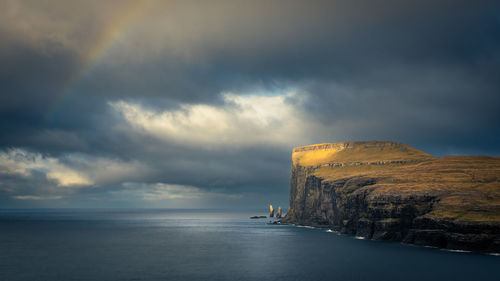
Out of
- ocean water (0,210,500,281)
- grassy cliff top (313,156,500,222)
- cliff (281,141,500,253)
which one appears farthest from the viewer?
grassy cliff top (313,156,500,222)

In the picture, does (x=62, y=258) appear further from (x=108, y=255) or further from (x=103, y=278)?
(x=103, y=278)

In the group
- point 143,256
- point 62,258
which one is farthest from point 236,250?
point 62,258

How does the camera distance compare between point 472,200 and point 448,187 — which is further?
point 448,187

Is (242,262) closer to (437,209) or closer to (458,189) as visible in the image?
(437,209)

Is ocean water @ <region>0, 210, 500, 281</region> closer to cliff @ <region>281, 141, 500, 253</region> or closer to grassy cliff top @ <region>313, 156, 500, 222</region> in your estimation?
cliff @ <region>281, 141, 500, 253</region>

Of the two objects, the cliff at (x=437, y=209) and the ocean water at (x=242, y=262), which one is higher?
the cliff at (x=437, y=209)

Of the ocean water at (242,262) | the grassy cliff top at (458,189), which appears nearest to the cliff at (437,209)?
the grassy cliff top at (458,189)

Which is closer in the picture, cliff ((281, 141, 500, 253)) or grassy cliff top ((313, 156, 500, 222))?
cliff ((281, 141, 500, 253))

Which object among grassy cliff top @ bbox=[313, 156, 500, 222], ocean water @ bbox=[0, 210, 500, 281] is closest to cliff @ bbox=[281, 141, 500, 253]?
grassy cliff top @ bbox=[313, 156, 500, 222]

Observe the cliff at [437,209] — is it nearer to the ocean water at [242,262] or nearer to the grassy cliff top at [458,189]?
the grassy cliff top at [458,189]

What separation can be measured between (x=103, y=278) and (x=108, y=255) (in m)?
39.8

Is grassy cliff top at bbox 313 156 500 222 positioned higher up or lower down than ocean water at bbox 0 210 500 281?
higher up

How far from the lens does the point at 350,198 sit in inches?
7795

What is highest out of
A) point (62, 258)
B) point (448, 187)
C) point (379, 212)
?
point (448, 187)
